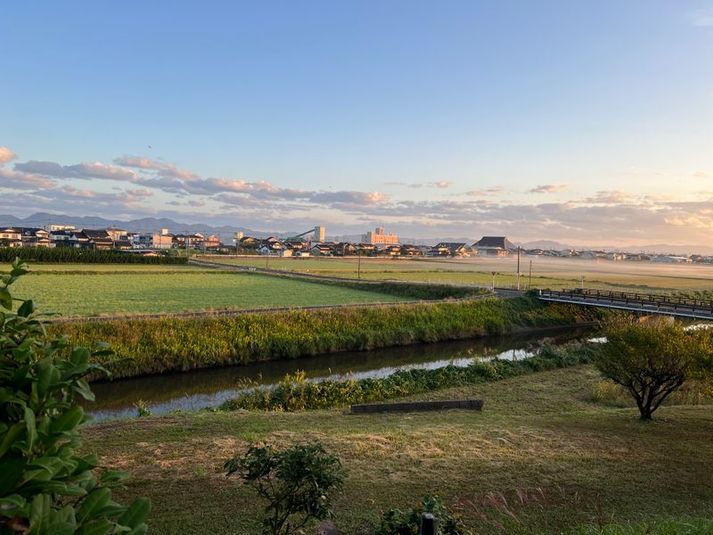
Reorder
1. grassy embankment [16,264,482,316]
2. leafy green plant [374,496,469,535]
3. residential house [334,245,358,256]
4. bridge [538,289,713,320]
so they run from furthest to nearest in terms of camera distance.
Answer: residential house [334,245,358,256], bridge [538,289,713,320], grassy embankment [16,264,482,316], leafy green plant [374,496,469,535]

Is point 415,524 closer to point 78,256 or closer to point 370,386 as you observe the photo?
point 370,386

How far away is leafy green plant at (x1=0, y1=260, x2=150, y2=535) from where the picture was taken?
1538mm

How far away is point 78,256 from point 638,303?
7124 cm

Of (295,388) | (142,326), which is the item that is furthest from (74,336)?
(295,388)

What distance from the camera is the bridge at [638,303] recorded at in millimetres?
36781

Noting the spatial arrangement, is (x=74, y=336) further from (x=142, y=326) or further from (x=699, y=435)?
(x=699, y=435)

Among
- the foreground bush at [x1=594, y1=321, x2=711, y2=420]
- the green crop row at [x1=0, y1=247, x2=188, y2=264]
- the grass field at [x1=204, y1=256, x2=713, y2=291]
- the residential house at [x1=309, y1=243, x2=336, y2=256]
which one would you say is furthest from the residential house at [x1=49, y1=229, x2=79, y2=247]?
the foreground bush at [x1=594, y1=321, x2=711, y2=420]

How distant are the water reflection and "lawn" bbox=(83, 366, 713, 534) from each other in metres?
4.73

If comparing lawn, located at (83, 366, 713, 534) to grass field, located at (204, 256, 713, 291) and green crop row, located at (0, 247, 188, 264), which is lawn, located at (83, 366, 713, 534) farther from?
green crop row, located at (0, 247, 188, 264)

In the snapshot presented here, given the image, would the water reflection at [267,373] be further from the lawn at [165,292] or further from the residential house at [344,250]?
the residential house at [344,250]

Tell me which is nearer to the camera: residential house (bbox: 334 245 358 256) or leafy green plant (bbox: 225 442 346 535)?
leafy green plant (bbox: 225 442 346 535)

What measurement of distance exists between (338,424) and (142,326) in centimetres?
1688

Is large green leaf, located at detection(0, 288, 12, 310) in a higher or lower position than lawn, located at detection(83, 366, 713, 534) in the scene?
higher

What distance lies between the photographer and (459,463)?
9438 mm
